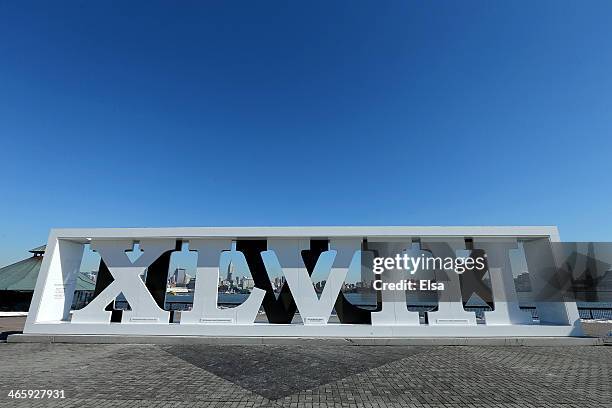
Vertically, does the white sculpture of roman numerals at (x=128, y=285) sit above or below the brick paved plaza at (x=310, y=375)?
above

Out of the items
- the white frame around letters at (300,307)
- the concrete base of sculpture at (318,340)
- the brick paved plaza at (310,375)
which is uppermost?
the white frame around letters at (300,307)

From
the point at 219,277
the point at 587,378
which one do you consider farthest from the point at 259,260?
the point at 587,378

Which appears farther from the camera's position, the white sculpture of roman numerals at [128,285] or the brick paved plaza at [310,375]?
the white sculpture of roman numerals at [128,285]

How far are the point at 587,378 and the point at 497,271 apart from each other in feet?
14.3

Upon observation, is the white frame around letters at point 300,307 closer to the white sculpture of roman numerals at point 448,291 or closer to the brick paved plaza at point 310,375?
Answer: the white sculpture of roman numerals at point 448,291

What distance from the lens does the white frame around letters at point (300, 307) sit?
9.98 m

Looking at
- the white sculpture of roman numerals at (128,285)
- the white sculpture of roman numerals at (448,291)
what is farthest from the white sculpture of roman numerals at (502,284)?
the white sculpture of roman numerals at (128,285)

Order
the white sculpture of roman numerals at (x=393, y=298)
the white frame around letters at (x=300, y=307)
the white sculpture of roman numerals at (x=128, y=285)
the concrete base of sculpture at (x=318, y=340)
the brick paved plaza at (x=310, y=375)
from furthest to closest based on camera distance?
the white sculpture of roman numerals at (x=128, y=285) < the white sculpture of roman numerals at (x=393, y=298) < the white frame around letters at (x=300, y=307) < the concrete base of sculpture at (x=318, y=340) < the brick paved plaza at (x=310, y=375)

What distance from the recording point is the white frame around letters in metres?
9.98

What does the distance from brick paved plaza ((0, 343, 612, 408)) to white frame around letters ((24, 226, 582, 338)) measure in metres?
0.75

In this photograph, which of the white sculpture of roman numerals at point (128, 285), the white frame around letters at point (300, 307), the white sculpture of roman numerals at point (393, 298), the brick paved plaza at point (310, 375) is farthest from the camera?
the white sculpture of roman numerals at point (128, 285)

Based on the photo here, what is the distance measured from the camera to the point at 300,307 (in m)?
10.3

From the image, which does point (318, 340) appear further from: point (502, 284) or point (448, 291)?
point (502, 284)

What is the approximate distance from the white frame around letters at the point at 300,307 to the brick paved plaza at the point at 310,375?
0.75 m
